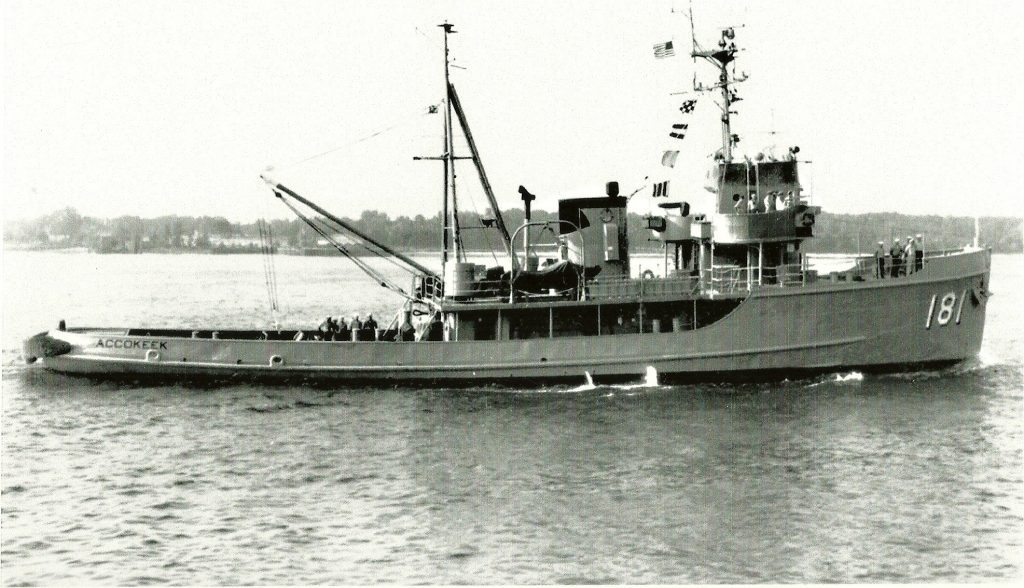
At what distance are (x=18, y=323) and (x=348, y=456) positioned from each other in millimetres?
32567

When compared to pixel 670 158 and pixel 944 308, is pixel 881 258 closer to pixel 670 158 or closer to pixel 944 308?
pixel 944 308

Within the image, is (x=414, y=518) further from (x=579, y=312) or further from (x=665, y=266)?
(x=665, y=266)

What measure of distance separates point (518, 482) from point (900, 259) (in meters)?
13.5

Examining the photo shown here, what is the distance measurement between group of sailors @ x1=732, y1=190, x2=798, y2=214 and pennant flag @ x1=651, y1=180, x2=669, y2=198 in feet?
6.01

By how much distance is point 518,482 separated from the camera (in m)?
18.6

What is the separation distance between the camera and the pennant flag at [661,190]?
28.9 metres

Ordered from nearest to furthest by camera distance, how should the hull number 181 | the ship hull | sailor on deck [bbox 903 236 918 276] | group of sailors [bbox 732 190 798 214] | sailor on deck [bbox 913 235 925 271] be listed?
the ship hull, sailor on deck [bbox 903 236 918 276], sailor on deck [bbox 913 235 925 271], the hull number 181, group of sailors [bbox 732 190 798 214]

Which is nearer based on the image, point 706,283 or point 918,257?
point 918,257

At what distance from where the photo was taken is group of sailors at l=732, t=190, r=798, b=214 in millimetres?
27641

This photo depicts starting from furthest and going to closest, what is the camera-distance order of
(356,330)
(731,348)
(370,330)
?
(370,330), (356,330), (731,348)

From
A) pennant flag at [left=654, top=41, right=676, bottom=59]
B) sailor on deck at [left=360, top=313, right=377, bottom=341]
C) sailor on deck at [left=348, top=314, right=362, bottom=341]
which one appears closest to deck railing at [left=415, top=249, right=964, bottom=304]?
sailor on deck at [left=360, top=313, right=377, bottom=341]

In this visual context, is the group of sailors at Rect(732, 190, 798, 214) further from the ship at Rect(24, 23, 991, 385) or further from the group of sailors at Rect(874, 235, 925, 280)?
the group of sailors at Rect(874, 235, 925, 280)

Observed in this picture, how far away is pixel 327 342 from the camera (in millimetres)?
27484

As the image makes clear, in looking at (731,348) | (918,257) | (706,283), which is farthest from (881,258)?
(731,348)
